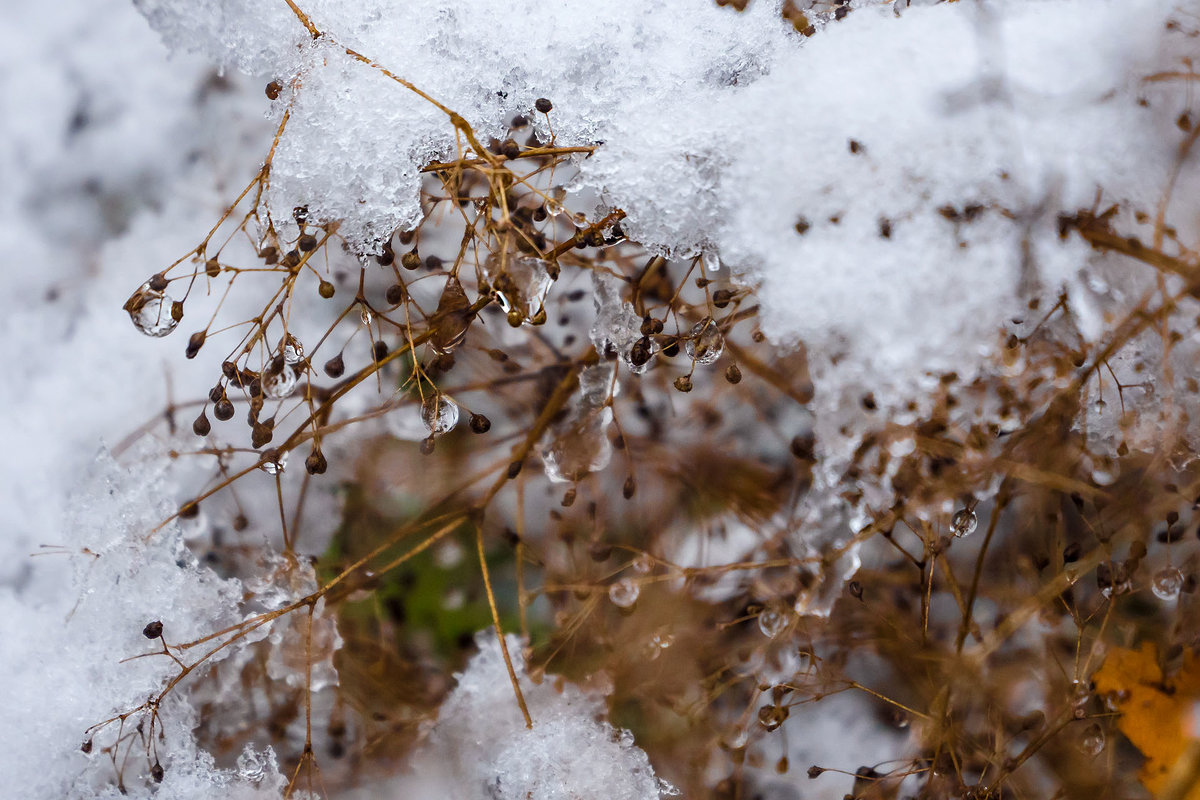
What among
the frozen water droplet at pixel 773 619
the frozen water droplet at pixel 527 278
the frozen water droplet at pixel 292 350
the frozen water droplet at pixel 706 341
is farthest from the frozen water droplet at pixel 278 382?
the frozen water droplet at pixel 773 619

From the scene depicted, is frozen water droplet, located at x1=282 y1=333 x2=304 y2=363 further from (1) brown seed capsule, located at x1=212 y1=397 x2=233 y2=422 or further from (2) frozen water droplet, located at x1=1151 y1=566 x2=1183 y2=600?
(2) frozen water droplet, located at x1=1151 y1=566 x2=1183 y2=600

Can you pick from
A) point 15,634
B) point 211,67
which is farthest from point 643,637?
point 211,67

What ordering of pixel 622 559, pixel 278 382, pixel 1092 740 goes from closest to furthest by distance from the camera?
pixel 278 382, pixel 1092 740, pixel 622 559

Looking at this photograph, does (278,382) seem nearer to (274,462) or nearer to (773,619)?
(274,462)

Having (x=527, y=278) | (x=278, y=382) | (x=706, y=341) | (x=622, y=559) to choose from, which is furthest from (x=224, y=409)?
(x=622, y=559)

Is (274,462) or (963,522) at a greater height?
(274,462)
